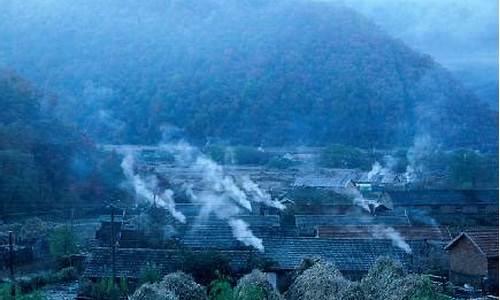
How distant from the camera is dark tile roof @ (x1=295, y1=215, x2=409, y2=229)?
48.4 ft

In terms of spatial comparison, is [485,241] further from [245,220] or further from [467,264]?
[245,220]


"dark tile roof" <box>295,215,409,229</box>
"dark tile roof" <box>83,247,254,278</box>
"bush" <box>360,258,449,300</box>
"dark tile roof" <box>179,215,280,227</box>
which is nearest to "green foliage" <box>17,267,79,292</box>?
"dark tile roof" <box>83,247,254,278</box>

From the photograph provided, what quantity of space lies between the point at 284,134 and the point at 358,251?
76.7ft

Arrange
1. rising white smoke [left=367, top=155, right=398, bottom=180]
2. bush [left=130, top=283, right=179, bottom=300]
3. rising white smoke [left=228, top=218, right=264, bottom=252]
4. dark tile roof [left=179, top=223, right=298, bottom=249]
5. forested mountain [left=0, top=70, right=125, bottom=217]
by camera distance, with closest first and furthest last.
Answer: bush [left=130, top=283, right=179, bottom=300]
rising white smoke [left=228, top=218, right=264, bottom=252]
dark tile roof [left=179, top=223, right=298, bottom=249]
forested mountain [left=0, top=70, right=125, bottom=217]
rising white smoke [left=367, top=155, right=398, bottom=180]

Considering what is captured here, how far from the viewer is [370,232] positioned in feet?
46.1

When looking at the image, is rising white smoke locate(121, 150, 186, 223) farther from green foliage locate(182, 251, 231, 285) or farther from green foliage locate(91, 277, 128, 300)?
green foliage locate(91, 277, 128, 300)

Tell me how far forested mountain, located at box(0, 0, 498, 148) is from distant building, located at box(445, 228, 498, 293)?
63.9ft

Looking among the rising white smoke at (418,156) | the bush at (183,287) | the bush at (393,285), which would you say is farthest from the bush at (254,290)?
the rising white smoke at (418,156)

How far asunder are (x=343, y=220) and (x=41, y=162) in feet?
31.7

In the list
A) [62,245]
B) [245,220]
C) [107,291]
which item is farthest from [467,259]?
[62,245]

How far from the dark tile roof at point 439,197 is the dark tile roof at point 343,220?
278 centimetres

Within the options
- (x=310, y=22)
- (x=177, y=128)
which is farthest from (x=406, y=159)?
(x=310, y=22)

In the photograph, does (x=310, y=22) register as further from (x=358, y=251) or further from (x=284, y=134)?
(x=358, y=251)

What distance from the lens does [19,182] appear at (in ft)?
58.5
